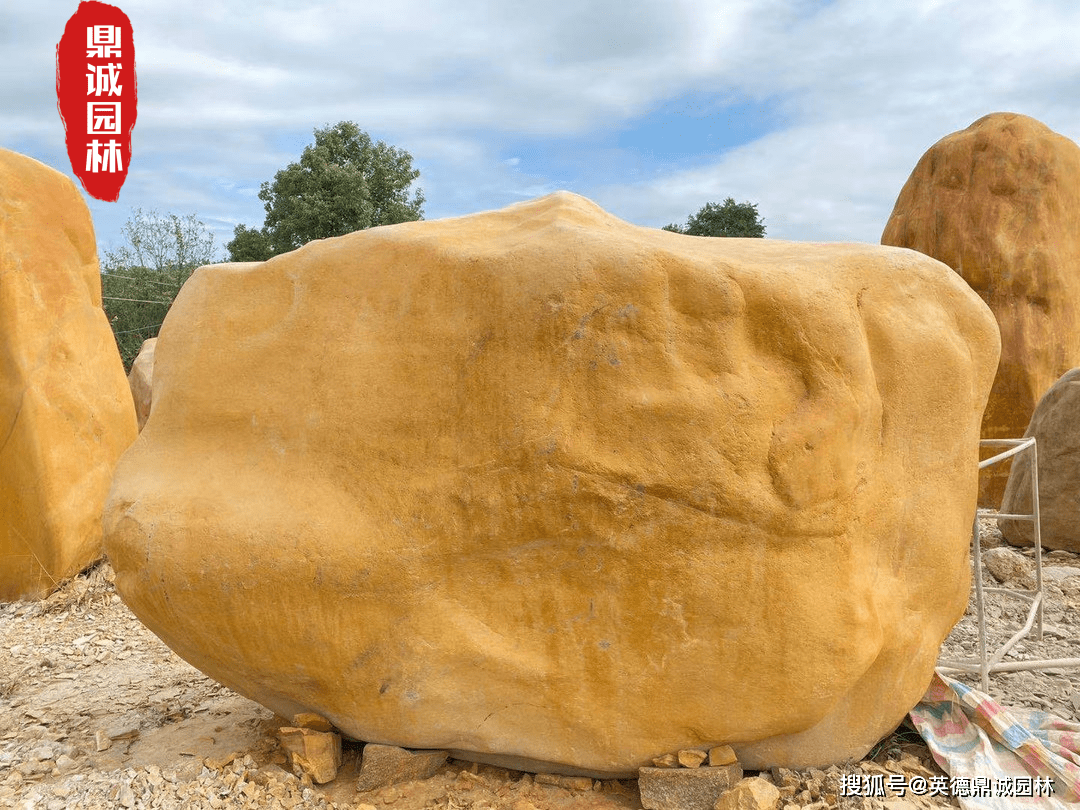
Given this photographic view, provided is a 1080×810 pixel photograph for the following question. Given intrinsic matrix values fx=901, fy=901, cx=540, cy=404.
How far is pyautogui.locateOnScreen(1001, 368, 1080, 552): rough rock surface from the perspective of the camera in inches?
232

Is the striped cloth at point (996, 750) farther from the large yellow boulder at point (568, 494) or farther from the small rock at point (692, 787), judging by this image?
the small rock at point (692, 787)

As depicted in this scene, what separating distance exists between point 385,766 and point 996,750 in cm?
198

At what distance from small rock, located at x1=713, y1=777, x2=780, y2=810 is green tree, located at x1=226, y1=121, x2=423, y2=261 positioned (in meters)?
15.1

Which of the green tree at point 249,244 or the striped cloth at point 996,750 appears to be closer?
the striped cloth at point 996,750

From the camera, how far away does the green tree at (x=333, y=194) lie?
17.1m

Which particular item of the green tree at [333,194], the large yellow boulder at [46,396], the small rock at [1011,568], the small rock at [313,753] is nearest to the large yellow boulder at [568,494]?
the small rock at [313,753]

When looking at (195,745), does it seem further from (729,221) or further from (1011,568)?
(729,221)

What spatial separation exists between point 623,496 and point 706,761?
35.5 inches

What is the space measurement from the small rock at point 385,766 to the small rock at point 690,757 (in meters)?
0.80

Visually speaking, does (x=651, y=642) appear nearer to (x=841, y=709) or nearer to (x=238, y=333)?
(x=841, y=709)

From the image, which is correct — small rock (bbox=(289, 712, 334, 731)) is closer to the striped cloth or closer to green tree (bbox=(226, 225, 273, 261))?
the striped cloth

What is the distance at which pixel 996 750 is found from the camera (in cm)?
295

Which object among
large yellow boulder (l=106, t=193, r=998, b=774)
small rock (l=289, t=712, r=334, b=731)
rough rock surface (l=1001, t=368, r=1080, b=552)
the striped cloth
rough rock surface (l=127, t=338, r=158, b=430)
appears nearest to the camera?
large yellow boulder (l=106, t=193, r=998, b=774)

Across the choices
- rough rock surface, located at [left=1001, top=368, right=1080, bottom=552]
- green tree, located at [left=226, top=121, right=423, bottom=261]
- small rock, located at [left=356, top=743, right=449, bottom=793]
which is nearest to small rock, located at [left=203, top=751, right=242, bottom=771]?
small rock, located at [left=356, top=743, right=449, bottom=793]
